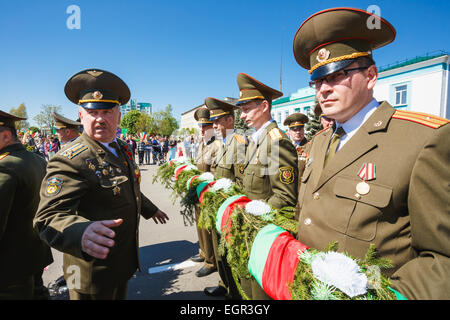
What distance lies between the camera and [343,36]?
58.2 inches

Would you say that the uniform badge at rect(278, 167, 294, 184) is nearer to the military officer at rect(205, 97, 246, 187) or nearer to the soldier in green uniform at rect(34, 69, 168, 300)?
the military officer at rect(205, 97, 246, 187)

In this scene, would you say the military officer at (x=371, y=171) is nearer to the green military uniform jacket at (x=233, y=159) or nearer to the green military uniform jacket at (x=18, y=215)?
the green military uniform jacket at (x=233, y=159)

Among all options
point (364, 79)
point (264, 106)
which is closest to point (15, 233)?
point (264, 106)

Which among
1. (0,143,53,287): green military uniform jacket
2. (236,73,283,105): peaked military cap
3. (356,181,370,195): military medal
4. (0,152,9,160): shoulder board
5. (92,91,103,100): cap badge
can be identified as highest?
(236,73,283,105): peaked military cap

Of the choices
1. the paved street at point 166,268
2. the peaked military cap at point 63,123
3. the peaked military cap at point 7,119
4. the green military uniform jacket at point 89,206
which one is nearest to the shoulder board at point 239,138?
the paved street at point 166,268

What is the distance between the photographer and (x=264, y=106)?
307cm

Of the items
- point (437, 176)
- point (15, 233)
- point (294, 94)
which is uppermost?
point (294, 94)

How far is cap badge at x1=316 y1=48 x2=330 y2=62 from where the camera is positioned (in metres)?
1.50

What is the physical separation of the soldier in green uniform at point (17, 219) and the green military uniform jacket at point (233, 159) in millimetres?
2642

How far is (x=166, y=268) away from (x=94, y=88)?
330 cm

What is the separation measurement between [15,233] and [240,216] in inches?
97.3

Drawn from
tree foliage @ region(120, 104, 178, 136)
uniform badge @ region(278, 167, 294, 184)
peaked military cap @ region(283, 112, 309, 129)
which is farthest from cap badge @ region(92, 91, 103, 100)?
tree foliage @ region(120, 104, 178, 136)

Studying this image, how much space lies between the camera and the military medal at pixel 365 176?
1.25 metres
